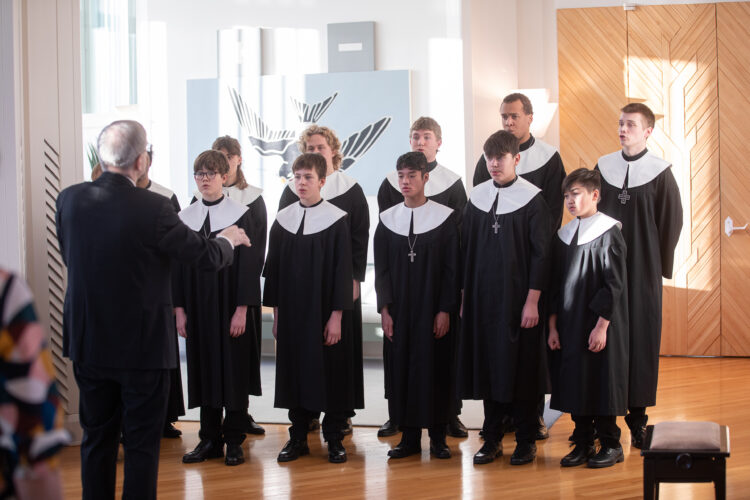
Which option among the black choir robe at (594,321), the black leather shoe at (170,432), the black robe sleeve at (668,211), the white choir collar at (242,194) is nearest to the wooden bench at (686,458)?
the black choir robe at (594,321)

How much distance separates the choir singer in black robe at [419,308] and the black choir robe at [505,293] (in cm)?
12

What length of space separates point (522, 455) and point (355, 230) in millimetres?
1519

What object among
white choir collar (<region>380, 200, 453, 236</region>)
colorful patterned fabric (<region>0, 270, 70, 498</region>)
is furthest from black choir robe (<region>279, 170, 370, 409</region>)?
colorful patterned fabric (<region>0, 270, 70, 498</region>)

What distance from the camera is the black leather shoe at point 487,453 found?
173 inches

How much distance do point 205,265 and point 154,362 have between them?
0.41m

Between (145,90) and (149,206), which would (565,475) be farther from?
(145,90)

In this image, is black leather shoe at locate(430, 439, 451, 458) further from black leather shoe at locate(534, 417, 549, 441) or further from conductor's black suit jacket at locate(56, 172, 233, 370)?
conductor's black suit jacket at locate(56, 172, 233, 370)

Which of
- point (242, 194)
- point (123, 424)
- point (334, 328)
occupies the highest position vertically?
point (242, 194)

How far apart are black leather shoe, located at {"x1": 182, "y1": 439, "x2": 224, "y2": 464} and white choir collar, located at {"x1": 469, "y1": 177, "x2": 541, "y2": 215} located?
192cm

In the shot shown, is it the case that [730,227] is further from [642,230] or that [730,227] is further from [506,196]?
[506,196]

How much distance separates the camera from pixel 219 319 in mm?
4535

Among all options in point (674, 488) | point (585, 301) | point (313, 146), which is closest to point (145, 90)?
point (313, 146)

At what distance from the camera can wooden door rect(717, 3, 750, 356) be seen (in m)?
7.48

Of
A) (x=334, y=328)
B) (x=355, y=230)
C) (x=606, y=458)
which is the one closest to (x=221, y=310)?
(x=334, y=328)
